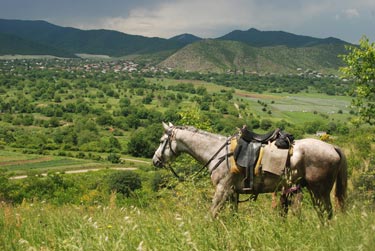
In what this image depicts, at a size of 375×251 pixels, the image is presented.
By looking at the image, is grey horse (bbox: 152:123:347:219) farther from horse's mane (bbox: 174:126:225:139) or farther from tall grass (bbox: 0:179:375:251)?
tall grass (bbox: 0:179:375:251)

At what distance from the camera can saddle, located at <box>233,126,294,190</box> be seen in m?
7.43

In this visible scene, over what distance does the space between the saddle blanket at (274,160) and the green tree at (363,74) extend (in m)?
12.2

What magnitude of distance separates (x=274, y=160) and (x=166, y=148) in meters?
2.45

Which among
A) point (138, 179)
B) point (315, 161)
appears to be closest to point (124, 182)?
point (138, 179)

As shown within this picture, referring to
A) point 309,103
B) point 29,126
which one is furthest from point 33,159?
point 309,103

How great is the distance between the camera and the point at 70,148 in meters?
110

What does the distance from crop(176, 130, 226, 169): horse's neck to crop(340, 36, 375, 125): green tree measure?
12.0m

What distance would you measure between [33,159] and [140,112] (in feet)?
206

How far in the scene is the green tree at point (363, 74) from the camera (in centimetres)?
1823

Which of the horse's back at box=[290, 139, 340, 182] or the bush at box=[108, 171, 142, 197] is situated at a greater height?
the horse's back at box=[290, 139, 340, 182]

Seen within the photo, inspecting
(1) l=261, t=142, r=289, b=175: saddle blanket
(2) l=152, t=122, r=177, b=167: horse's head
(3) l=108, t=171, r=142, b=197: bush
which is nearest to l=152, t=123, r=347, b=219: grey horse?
(1) l=261, t=142, r=289, b=175: saddle blanket

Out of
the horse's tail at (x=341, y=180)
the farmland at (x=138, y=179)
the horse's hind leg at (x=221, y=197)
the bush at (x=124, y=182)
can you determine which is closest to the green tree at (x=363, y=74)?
the farmland at (x=138, y=179)

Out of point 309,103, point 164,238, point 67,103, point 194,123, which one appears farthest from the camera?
point 309,103

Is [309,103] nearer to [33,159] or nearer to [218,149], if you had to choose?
[33,159]
